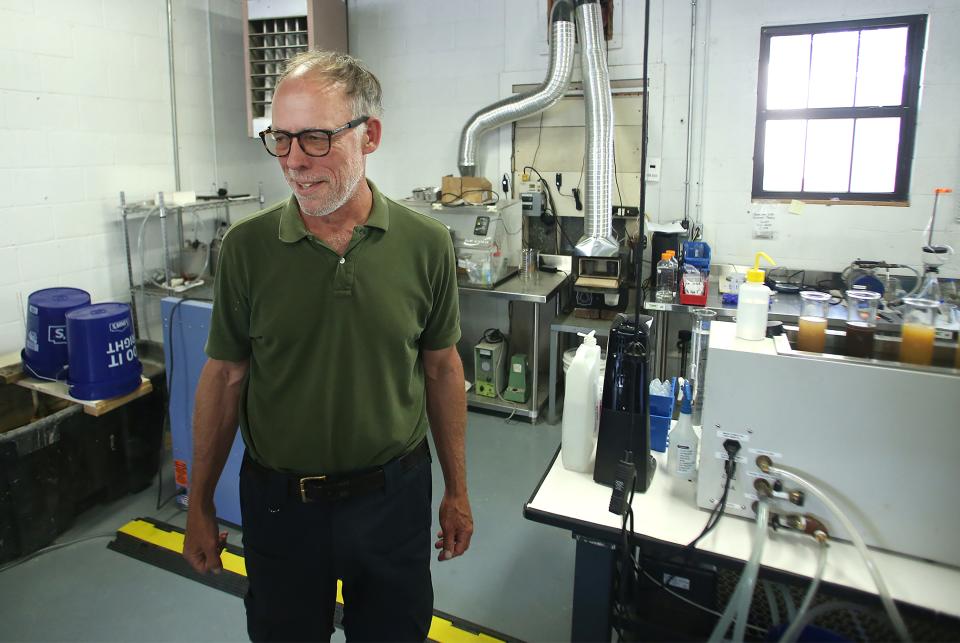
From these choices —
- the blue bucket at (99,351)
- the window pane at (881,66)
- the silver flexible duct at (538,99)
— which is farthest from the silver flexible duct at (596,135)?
the blue bucket at (99,351)

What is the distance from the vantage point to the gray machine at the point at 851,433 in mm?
1119

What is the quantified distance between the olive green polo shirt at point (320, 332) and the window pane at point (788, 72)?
2991 millimetres

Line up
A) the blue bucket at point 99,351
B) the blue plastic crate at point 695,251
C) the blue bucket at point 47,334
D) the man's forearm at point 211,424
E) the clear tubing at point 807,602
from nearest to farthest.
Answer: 1. the clear tubing at point 807,602
2. the man's forearm at point 211,424
3. the blue bucket at point 99,351
4. the blue bucket at point 47,334
5. the blue plastic crate at point 695,251

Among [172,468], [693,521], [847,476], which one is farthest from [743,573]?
[172,468]

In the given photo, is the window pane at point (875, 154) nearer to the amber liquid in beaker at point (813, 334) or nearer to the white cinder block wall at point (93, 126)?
the amber liquid in beaker at point (813, 334)

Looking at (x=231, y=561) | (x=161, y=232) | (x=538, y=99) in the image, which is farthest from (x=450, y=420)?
(x=161, y=232)

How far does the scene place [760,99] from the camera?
11.3 feet

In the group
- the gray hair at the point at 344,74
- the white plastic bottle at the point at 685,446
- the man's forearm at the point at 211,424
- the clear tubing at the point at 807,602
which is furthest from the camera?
the white plastic bottle at the point at 685,446

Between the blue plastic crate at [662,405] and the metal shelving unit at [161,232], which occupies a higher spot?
the metal shelving unit at [161,232]

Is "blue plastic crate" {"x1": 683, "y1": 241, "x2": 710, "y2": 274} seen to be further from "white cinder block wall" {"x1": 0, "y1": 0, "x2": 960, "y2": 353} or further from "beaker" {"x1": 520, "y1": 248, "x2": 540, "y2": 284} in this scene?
"beaker" {"x1": 520, "y1": 248, "x2": 540, "y2": 284}

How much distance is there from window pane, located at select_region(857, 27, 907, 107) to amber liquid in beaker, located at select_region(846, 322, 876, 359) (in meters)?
2.72

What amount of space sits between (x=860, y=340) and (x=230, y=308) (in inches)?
49.2

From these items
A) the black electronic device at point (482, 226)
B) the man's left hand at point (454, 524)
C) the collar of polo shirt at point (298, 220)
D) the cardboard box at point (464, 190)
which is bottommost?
the man's left hand at point (454, 524)

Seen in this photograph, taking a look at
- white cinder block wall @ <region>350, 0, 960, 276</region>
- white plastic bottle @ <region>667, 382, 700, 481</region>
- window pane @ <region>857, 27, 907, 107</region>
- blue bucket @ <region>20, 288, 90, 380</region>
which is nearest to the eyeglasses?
white plastic bottle @ <region>667, 382, 700, 481</region>
